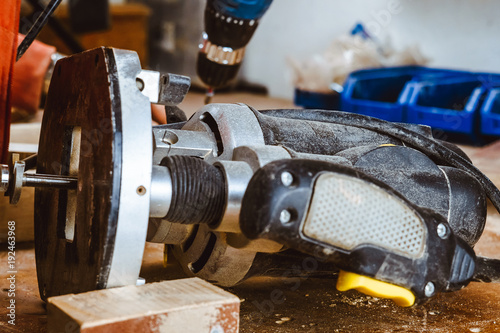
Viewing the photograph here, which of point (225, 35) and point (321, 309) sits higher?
point (225, 35)

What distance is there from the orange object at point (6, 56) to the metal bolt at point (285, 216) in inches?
24.1

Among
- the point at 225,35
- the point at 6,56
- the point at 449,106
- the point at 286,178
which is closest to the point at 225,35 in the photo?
the point at 225,35

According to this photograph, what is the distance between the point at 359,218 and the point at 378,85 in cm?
271

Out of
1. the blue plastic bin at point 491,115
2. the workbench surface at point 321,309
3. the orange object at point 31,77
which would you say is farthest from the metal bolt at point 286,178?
the blue plastic bin at point 491,115

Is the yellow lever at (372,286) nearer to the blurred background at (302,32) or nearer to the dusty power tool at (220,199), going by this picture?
the dusty power tool at (220,199)

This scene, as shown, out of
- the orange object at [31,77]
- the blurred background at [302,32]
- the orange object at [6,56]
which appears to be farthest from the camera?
the blurred background at [302,32]

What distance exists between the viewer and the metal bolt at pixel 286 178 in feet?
2.28

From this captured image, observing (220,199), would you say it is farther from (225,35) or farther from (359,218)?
(225,35)

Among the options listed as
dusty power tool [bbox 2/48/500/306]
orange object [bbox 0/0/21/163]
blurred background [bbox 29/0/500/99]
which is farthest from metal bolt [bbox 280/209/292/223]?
blurred background [bbox 29/0/500/99]

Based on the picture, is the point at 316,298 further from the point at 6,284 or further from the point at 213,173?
the point at 6,284

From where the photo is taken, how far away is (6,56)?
1068mm

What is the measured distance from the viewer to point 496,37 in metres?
3.42

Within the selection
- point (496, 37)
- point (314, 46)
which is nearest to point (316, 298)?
point (496, 37)

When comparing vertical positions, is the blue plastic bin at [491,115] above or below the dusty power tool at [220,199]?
above
